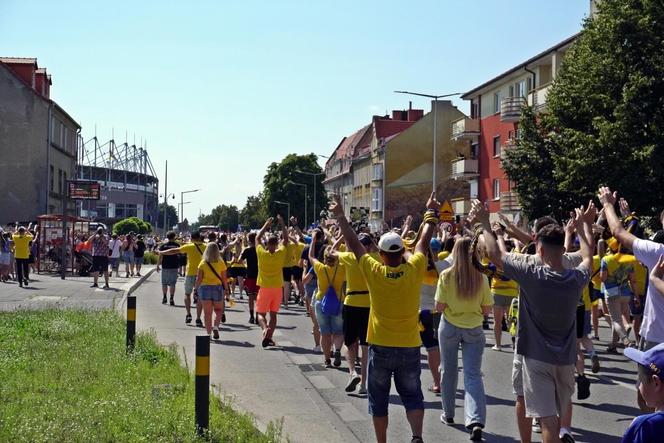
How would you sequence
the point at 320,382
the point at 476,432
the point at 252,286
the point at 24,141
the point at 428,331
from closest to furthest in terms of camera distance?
the point at 476,432, the point at 428,331, the point at 320,382, the point at 252,286, the point at 24,141

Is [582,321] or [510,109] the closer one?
[582,321]

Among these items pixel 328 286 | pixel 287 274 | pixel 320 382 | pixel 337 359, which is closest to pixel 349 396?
pixel 320 382

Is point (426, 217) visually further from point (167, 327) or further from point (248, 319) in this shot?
point (248, 319)

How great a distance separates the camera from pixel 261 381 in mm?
10312

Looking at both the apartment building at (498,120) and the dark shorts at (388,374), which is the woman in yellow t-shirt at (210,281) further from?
the apartment building at (498,120)

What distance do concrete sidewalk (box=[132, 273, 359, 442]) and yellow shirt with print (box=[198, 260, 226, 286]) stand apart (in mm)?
979

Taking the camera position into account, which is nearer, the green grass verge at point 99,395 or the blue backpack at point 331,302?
the green grass verge at point 99,395

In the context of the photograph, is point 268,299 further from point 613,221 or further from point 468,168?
point 468,168

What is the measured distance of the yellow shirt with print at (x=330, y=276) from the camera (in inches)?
426

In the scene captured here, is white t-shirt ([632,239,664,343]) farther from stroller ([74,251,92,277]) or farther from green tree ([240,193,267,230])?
green tree ([240,193,267,230])

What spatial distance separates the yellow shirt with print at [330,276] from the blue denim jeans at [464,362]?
2.97 m

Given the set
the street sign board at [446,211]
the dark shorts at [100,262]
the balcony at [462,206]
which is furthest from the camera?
the balcony at [462,206]

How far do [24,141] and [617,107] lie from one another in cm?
3742

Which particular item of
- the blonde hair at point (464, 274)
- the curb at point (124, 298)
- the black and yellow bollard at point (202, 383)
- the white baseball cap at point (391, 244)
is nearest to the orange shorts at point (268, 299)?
the curb at point (124, 298)
